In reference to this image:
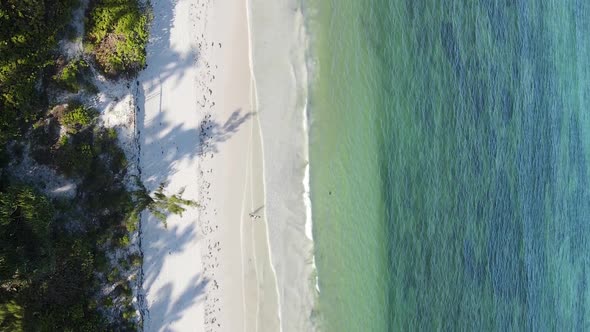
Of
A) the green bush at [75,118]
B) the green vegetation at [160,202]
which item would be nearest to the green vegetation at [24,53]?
the green bush at [75,118]

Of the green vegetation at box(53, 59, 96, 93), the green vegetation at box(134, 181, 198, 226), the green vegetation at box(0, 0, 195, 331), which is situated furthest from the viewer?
the green vegetation at box(134, 181, 198, 226)

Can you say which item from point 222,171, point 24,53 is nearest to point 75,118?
point 24,53

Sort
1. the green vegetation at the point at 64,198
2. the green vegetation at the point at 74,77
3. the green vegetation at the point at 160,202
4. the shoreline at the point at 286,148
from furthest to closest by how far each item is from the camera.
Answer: the shoreline at the point at 286,148 < the green vegetation at the point at 160,202 < the green vegetation at the point at 74,77 < the green vegetation at the point at 64,198

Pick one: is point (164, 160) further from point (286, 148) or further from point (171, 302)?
point (171, 302)

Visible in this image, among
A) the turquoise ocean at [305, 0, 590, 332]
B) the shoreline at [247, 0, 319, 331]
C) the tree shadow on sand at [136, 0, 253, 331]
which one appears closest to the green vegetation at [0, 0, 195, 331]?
the tree shadow on sand at [136, 0, 253, 331]

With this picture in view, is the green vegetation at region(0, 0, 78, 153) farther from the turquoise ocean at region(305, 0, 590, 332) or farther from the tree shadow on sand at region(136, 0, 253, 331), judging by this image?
the turquoise ocean at region(305, 0, 590, 332)

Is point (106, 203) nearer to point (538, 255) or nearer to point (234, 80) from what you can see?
point (234, 80)

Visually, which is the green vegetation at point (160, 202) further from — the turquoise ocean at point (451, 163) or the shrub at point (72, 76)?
the turquoise ocean at point (451, 163)
